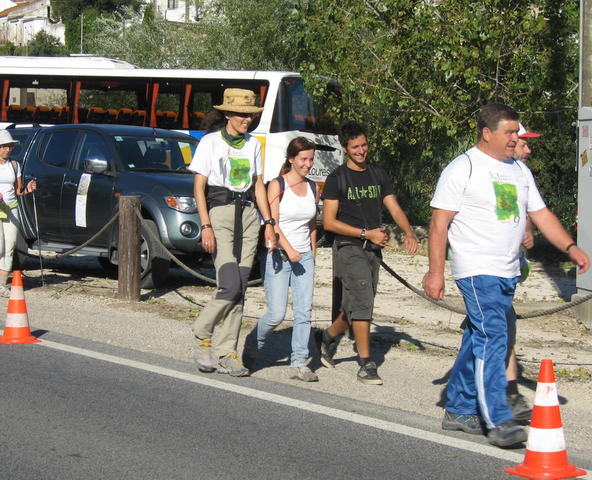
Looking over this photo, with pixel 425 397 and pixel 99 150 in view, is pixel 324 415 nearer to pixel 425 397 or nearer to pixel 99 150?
pixel 425 397

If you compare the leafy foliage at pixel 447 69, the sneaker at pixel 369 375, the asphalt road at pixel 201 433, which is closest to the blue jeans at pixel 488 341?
the asphalt road at pixel 201 433

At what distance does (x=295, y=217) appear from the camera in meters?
7.59

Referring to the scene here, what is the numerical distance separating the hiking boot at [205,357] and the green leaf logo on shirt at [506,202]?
8.73 feet

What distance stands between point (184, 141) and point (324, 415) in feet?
25.7

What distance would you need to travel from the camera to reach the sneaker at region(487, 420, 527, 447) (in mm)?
5785

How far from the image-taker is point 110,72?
23.0 m

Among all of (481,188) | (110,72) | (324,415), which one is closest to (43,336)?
(324,415)

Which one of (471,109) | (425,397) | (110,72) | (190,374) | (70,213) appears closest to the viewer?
(425,397)

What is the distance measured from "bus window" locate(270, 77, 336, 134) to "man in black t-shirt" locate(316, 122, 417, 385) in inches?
458

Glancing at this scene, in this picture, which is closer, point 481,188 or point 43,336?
point 481,188

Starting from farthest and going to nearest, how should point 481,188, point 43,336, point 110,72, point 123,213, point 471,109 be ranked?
point 110,72
point 471,109
point 123,213
point 43,336
point 481,188

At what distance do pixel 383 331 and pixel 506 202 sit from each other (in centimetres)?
402

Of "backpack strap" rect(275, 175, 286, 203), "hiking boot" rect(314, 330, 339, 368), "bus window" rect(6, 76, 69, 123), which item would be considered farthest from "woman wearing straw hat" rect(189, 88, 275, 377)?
"bus window" rect(6, 76, 69, 123)

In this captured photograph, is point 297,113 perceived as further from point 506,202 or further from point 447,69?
point 506,202
